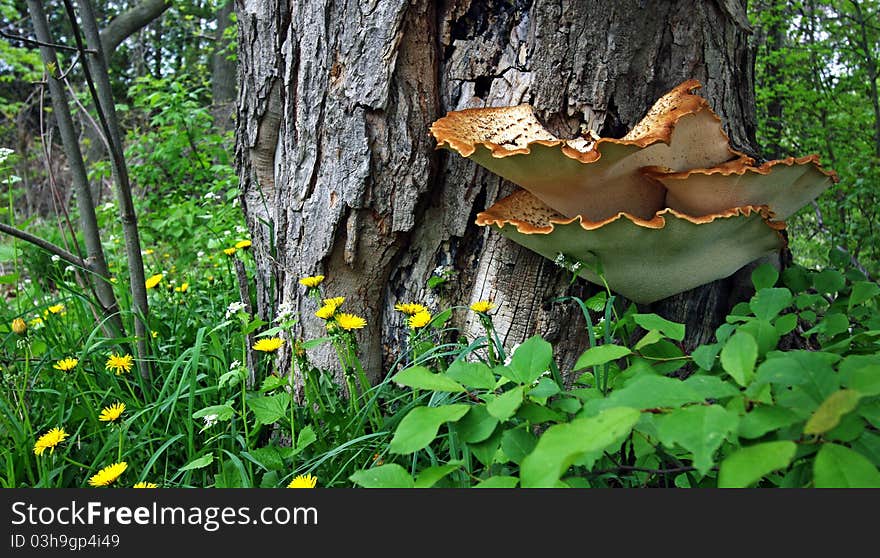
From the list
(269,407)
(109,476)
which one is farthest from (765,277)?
(109,476)

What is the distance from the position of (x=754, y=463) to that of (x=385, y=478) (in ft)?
1.95

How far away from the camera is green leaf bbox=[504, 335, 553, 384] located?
43.5 inches

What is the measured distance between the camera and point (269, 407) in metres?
1.79

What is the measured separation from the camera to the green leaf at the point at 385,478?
3.58ft

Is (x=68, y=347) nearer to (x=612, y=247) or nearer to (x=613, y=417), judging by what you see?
(x=612, y=247)

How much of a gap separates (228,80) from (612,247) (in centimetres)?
1109

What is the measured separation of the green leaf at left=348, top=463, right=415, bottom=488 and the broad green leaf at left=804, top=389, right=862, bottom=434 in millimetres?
628

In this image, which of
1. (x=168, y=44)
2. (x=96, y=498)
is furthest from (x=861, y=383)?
(x=168, y=44)

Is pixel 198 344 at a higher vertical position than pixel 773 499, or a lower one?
lower

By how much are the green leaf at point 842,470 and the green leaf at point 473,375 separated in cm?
51

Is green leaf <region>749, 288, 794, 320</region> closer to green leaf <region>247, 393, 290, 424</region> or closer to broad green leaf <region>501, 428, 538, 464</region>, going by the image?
broad green leaf <region>501, 428, 538, 464</region>

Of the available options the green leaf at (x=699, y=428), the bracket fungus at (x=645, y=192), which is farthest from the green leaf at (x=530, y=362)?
the bracket fungus at (x=645, y=192)

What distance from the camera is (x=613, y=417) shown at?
84 cm

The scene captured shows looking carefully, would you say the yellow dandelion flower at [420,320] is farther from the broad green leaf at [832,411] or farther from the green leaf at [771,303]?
the broad green leaf at [832,411]
